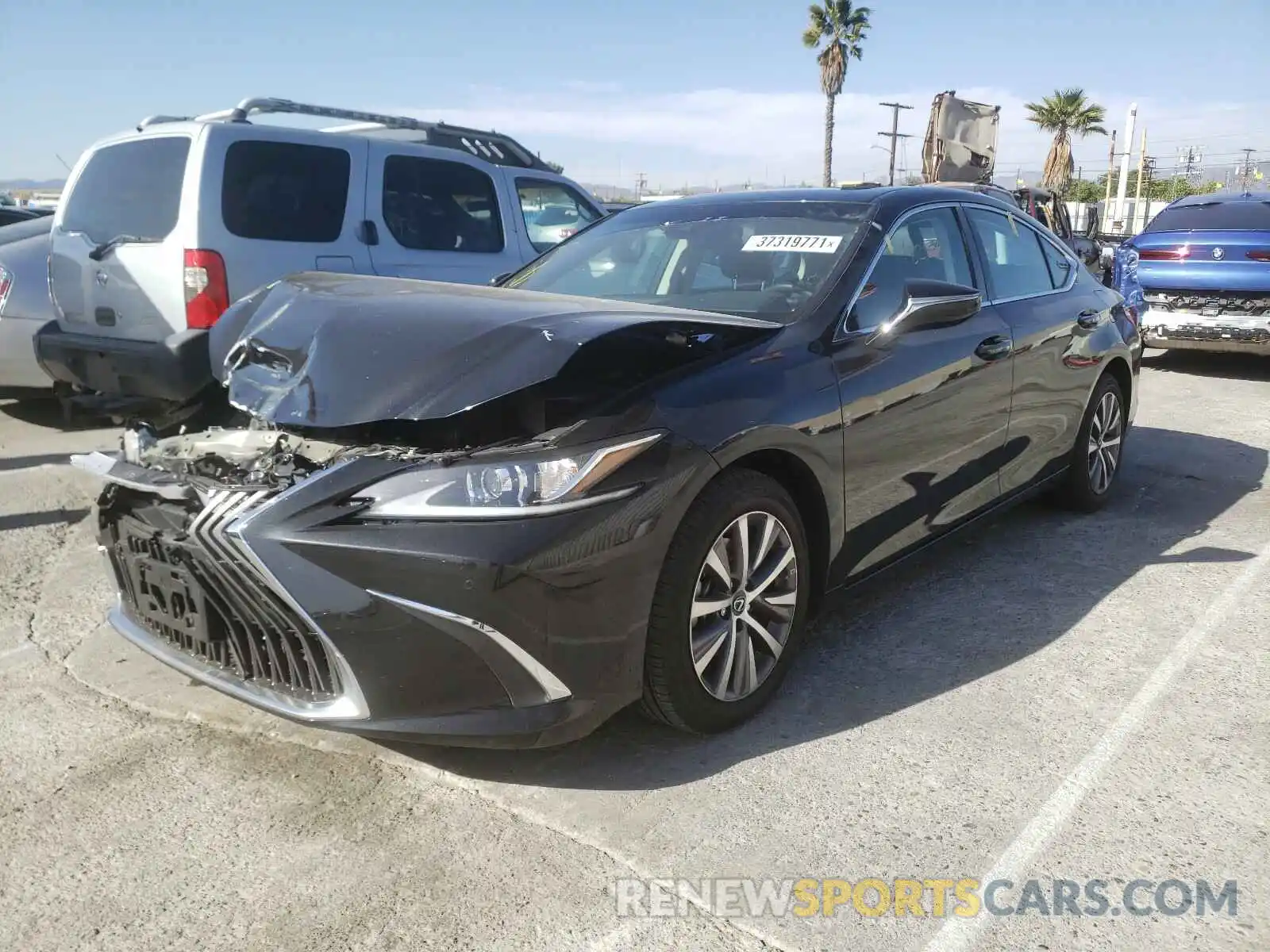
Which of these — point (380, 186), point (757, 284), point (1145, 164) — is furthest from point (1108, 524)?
point (1145, 164)

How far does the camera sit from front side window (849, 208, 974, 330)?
3450 millimetres

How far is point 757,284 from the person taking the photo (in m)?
3.54

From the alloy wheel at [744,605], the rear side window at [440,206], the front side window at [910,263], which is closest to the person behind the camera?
the alloy wheel at [744,605]

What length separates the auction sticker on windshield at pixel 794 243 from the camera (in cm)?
357

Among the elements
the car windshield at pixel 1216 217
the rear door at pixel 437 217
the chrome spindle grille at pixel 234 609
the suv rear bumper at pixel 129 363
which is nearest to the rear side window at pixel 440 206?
the rear door at pixel 437 217

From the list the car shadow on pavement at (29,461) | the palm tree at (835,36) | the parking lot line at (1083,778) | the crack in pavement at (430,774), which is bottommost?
the crack in pavement at (430,774)

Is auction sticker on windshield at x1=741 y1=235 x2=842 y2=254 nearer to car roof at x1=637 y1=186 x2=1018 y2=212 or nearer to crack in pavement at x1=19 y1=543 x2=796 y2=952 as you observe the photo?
car roof at x1=637 y1=186 x2=1018 y2=212

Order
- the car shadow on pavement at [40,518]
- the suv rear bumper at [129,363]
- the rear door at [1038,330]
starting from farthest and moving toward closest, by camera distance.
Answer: the car shadow on pavement at [40,518]
the suv rear bumper at [129,363]
the rear door at [1038,330]

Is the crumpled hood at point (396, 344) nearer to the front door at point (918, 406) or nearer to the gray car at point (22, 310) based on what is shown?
the front door at point (918, 406)

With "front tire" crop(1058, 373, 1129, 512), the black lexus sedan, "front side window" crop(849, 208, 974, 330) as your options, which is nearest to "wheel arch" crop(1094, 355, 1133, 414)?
"front tire" crop(1058, 373, 1129, 512)

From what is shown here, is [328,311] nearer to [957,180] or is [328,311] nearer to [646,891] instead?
[646,891]

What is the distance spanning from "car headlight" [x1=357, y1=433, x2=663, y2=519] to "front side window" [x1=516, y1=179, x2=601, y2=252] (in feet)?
16.6

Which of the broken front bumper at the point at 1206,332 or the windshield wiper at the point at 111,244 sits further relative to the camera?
the broken front bumper at the point at 1206,332

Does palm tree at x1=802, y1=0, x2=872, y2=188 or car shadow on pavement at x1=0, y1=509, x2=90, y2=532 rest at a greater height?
palm tree at x1=802, y1=0, x2=872, y2=188
